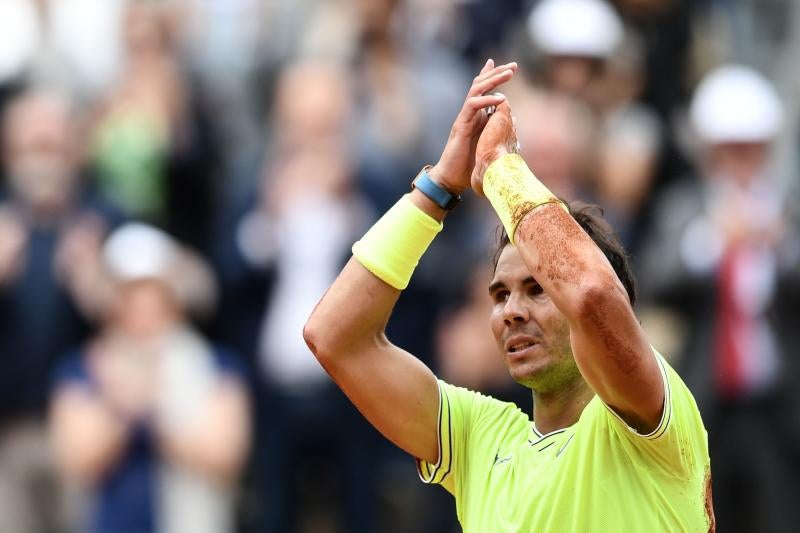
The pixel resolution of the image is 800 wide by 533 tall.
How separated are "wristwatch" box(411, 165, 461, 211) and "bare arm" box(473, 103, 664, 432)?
0.63 metres

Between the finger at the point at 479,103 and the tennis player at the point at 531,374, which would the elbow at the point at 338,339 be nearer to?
the tennis player at the point at 531,374

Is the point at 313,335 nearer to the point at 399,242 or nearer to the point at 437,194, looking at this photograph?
the point at 399,242

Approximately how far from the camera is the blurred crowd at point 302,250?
8.87 m

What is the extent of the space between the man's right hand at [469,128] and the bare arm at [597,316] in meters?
0.50

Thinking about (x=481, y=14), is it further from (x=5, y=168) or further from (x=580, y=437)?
(x=580, y=437)

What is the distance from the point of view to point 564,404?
4637mm

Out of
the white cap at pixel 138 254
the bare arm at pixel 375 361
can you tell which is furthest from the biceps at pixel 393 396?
the white cap at pixel 138 254

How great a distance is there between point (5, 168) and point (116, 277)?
1.63 m

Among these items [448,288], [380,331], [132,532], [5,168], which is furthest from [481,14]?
[380,331]

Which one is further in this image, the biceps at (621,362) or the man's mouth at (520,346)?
the man's mouth at (520,346)

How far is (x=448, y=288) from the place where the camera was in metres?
9.45

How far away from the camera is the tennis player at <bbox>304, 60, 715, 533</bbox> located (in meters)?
4.13

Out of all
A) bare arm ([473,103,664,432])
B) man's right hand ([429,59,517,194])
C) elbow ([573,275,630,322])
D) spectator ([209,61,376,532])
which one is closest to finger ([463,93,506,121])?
man's right hand ([429,59,517,194])

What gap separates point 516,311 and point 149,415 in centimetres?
460
